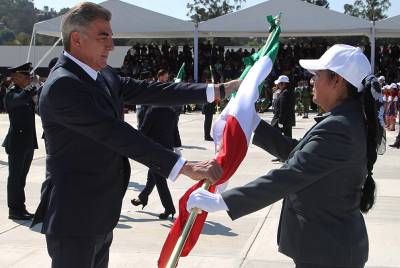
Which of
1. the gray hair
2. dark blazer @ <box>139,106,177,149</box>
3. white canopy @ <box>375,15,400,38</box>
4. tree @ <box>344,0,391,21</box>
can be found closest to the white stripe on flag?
the gray hair

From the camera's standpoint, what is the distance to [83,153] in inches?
123

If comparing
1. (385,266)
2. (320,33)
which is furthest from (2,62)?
(385,266)

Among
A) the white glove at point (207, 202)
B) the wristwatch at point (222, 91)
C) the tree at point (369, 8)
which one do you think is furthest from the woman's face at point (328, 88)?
the tree at point (369, 8)

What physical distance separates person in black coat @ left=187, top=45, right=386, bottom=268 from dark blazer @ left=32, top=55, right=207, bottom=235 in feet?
1.54

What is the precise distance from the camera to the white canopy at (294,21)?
89.5ft

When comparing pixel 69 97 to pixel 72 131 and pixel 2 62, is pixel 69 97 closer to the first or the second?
pixel 72 131

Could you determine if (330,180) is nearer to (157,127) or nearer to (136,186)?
(157,127)

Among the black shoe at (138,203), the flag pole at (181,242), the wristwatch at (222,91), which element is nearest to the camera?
the flag pole at (181,242)

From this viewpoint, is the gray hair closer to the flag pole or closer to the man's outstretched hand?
the man's outstretched hand

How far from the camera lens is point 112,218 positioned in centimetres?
325

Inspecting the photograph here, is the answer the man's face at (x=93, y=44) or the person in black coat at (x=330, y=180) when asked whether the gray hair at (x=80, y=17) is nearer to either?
the man's face at (x=93, y=44)

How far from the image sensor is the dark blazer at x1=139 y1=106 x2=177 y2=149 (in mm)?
7742

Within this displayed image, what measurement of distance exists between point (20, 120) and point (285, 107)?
22.8 feet

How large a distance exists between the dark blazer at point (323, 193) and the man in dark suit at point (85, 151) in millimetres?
456
